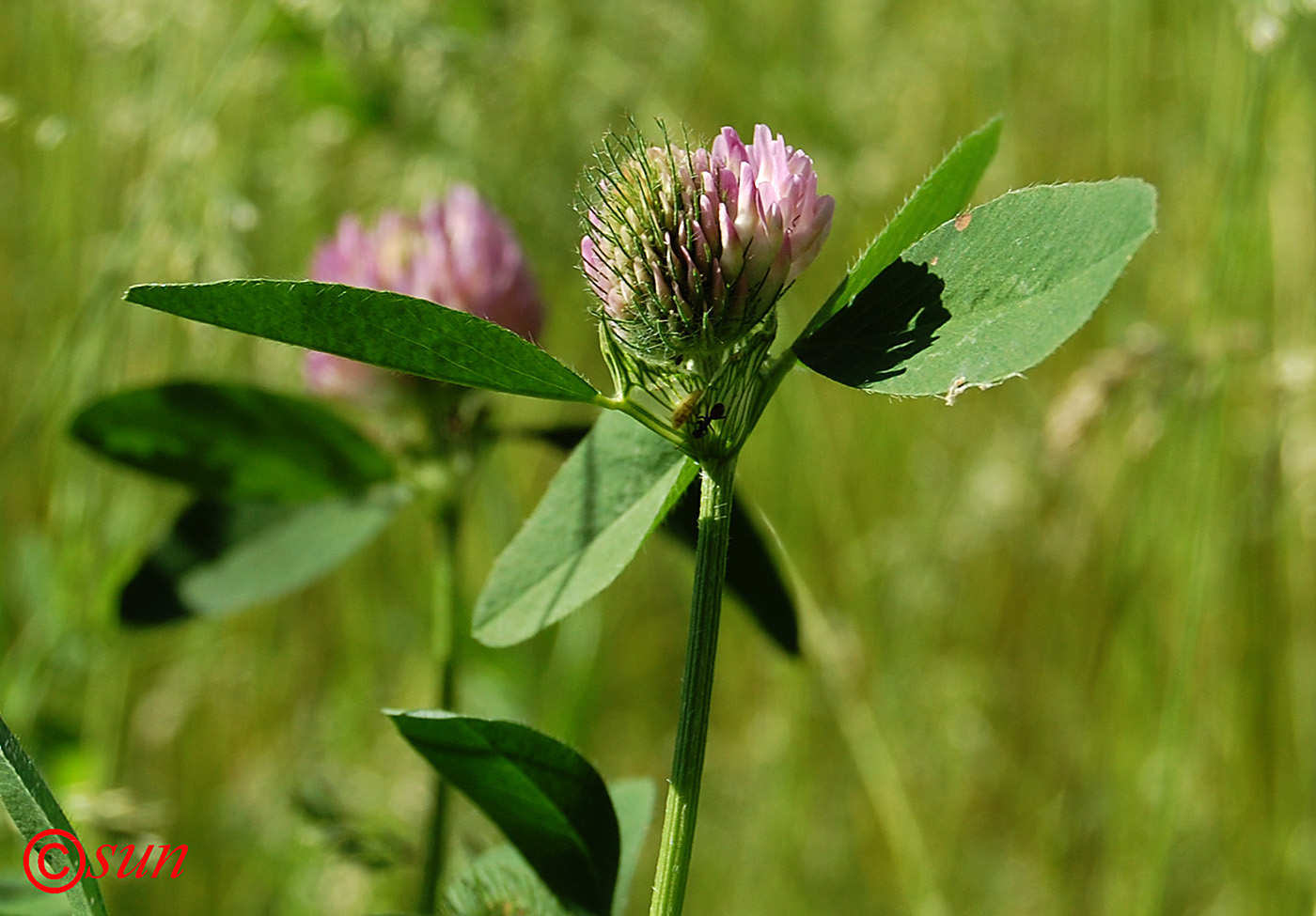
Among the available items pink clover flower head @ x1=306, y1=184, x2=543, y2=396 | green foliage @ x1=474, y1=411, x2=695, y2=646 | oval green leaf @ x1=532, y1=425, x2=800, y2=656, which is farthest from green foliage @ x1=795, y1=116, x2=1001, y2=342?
pink clover flower head @ x1=306, y1=184, x2=543, y2=396

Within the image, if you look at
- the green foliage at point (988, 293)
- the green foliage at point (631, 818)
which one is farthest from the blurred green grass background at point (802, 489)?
the green foliage at point (988, 293)

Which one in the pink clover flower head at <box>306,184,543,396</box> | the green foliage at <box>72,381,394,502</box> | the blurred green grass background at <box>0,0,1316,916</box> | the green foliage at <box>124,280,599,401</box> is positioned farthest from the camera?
the blurred green grass background at <box>0,0,1316,916</box>

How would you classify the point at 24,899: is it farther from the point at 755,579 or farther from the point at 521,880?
the point at 755,579

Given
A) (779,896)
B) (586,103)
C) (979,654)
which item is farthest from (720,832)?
(586,103)

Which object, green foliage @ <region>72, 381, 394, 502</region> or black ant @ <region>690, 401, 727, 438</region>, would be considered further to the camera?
green foliage @ <region>72, 381, 394, 502</region>

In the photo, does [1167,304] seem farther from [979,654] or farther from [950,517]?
[979,654]

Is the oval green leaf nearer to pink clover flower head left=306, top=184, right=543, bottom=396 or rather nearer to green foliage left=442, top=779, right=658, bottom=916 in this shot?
green foliage left=442, top=779, right=658, bottom=916
